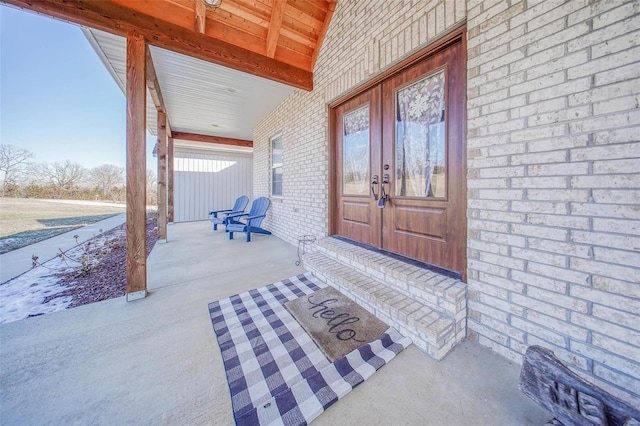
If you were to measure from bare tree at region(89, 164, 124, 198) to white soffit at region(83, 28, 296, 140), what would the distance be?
9.26 m

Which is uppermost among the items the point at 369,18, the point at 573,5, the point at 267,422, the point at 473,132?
the point at 369,18

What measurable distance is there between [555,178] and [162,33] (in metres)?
3.72

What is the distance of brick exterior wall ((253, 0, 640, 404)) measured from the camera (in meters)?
1.01

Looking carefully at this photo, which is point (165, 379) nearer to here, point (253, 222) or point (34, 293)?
point (34, 293)

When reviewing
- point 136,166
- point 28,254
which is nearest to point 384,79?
point 136,166

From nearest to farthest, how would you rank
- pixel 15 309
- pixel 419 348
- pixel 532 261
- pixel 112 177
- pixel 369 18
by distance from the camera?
pixel 532 261, pixel 419 348, pixel 15 309, pixel 369 18, pixel 112 177

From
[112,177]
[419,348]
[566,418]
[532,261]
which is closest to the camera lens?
[566,418]

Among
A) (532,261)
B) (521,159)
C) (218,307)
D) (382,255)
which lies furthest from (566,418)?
(218,307)

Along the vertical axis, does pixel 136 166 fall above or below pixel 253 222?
above

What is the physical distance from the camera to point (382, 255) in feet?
7.64

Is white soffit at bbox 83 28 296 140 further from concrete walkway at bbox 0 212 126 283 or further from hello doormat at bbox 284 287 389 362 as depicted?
hello doormat at bbox 284 287 389 362

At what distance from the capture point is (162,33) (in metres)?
→ 2.41

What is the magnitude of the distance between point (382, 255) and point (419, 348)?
96 cm

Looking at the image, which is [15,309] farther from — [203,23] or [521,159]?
[521,159]
